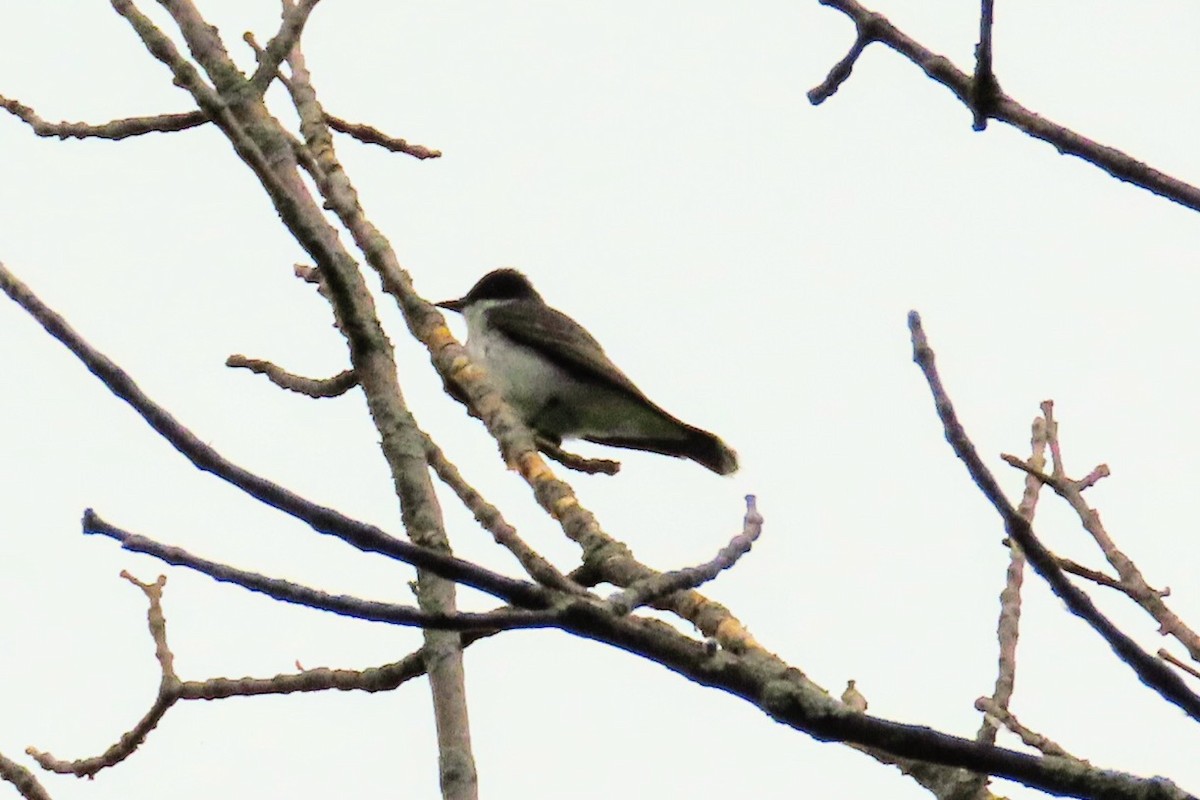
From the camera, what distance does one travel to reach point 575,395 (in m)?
9.34

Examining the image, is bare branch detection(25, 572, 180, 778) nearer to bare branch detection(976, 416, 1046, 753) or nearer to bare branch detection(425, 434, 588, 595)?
bare branch detection(425, 434, 588, 595)

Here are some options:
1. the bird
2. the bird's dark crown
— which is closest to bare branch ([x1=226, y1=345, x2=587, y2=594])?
the bird

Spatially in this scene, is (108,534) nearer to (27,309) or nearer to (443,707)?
(27,309)

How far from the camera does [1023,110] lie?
7.34 ft

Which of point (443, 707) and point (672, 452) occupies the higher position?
point (672, 452)

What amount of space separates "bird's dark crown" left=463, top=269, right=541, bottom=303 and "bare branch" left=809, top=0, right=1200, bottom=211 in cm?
787

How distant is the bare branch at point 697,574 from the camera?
193cm

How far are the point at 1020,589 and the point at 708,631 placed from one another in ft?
2.44

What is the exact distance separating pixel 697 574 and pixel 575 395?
723 centimetres

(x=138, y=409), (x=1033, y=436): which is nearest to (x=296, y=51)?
(x=1033, y=436)

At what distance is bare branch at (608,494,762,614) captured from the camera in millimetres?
1929

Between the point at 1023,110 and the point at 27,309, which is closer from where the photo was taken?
the point at 27,309

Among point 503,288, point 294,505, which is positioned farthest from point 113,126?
point 503,288

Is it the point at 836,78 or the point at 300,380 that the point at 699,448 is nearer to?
the point at 300,380
